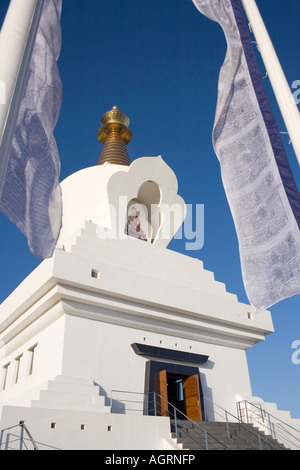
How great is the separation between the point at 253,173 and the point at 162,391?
841 centimetres

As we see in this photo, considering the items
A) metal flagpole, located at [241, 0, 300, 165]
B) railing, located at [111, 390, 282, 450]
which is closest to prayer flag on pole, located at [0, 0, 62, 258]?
metal flagpole, located at [241, 0, 300, 165]

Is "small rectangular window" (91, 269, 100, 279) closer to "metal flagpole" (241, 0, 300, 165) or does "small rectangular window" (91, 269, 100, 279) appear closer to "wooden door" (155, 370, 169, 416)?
"wooden door" (155, 370, 169, 416)

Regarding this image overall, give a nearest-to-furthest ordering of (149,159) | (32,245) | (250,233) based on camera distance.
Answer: (32,245), (250,233), (149,159)

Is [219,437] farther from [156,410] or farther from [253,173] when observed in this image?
[253,173]

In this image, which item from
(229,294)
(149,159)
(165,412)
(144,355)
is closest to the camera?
(165,412)

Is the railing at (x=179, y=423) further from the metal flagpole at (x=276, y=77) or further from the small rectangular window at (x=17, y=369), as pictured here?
the metal flagpole at (x=276, y=77)

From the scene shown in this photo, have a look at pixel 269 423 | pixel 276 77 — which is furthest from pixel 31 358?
pixel 276 77

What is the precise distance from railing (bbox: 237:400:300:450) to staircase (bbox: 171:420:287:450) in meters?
0.54

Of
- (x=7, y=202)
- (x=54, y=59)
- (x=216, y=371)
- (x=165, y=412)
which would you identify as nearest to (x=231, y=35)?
(x=54, y=59)

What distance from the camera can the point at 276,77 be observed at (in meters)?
4.86

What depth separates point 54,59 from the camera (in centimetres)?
409

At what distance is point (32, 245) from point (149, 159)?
43.7 ft

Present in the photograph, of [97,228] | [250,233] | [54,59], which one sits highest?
[97,228]

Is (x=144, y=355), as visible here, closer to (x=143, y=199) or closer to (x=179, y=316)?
(x=179, y=316)
